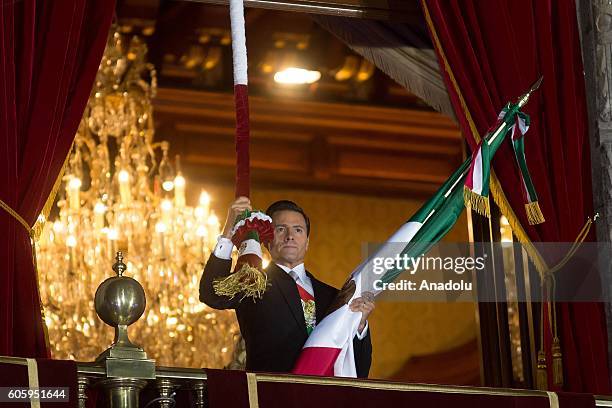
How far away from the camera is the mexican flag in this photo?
14.8ft

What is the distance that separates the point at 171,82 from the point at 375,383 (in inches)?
249

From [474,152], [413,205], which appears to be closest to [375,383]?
[474,152]

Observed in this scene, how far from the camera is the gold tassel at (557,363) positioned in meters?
5.10

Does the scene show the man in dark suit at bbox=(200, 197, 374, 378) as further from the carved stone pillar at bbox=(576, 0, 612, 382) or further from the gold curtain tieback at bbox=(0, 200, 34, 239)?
the carved stone pillar at bbox=(576, 0, 612, 382)

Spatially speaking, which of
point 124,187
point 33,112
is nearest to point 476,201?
point 33,112

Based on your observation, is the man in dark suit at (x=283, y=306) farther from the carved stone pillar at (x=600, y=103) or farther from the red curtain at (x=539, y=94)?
the carved stone pillar at (x=600, y=103)

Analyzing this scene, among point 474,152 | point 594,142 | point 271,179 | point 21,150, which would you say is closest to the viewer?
point 21,150

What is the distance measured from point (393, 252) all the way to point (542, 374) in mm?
891

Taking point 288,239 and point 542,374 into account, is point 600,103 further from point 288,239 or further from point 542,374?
point 288,239

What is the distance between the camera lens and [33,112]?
4.82 meters

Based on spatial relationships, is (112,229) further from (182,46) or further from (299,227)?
(299,227)

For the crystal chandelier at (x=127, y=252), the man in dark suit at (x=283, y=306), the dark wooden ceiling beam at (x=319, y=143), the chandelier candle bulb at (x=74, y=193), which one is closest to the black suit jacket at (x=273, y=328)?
the man in dark suit at (x=283, y=306)

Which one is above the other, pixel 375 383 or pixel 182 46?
pixel 182 46

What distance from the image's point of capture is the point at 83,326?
7.87 m
